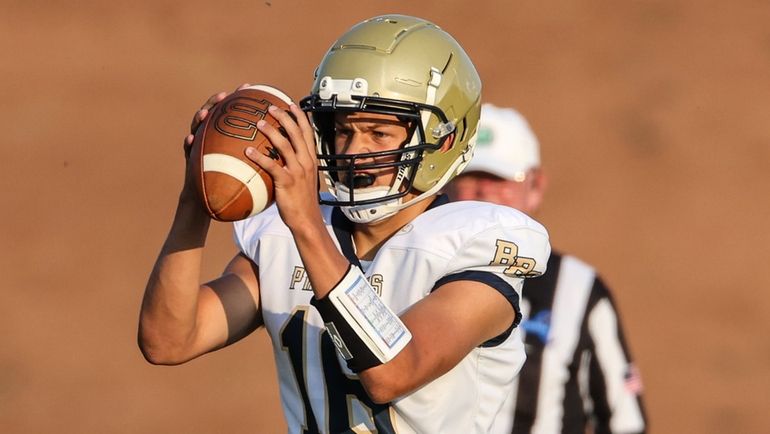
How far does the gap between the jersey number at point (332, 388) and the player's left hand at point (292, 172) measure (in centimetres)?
54

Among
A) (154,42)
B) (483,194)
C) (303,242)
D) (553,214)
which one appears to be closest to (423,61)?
(303,242)

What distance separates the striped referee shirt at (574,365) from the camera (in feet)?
15.2

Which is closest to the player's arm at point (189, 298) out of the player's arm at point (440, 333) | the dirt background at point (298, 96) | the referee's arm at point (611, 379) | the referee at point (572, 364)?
the player's arm at point (440, 333)

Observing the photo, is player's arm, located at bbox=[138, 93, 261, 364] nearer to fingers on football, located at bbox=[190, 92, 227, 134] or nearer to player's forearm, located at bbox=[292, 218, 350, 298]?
fingers on football, located at bbox=[190, 92, 227, 134]

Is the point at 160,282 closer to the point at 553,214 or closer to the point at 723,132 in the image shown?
the point at 553,214

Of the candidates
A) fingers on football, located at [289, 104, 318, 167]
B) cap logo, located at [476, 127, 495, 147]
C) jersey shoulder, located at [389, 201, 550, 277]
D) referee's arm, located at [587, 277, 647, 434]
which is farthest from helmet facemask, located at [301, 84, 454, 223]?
cap logo, located at [476, 127, 495, 147]

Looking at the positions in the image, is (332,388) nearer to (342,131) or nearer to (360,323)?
(360,323)

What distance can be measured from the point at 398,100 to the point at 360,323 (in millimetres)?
686

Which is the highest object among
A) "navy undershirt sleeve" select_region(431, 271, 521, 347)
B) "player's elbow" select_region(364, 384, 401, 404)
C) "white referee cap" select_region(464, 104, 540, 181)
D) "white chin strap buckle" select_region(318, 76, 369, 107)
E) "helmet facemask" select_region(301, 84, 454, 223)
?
"white chin strap buckle" select_region(318, 76, 369, 107)

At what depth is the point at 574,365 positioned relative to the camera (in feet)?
15.5

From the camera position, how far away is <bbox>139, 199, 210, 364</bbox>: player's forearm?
10.6 ft

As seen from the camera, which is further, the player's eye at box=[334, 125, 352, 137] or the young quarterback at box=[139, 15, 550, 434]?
the player's eye at box=[334, 125, 352, 137]

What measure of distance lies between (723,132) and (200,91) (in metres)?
4.16

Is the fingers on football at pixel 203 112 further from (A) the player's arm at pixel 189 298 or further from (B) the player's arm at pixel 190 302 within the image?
(B) the player's arm at pixel 190 302
